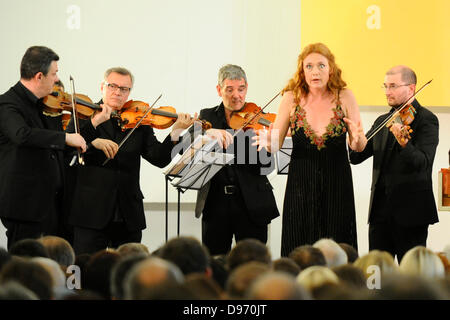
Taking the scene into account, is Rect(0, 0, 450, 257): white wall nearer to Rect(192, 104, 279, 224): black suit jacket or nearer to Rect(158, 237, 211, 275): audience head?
Rect(192, 104, 279, 224): black suit jacket

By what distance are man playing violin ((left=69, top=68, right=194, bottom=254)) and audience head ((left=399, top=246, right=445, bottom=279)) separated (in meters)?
1.81

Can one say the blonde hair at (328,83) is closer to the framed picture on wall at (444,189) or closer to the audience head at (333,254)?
the audience head at (333,254)

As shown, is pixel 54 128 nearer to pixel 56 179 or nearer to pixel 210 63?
pixel 56 179

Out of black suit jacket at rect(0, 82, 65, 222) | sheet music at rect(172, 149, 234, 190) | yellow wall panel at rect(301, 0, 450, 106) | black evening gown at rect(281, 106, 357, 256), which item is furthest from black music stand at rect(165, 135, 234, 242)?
yellow wall panel at rect(301, 0, 450, 106)

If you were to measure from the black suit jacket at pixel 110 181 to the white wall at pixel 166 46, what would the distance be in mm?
1423

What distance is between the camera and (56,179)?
3.22 metres

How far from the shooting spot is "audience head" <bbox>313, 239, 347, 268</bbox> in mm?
1896

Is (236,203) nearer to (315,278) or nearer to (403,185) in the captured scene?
(403,185)

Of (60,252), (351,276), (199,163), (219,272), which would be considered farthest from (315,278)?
(199,163)

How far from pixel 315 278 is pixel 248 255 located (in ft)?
0.99

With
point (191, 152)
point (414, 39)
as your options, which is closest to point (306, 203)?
point (191, 152)

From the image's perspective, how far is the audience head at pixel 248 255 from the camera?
1.75 m

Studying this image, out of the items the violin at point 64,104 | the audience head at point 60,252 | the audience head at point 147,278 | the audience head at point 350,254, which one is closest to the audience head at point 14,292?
the audience head at point 147,278
